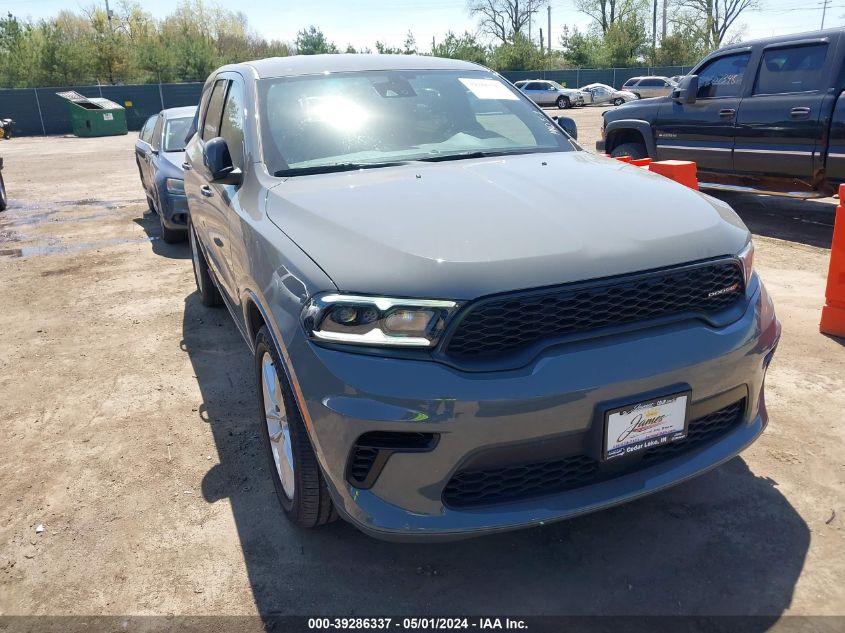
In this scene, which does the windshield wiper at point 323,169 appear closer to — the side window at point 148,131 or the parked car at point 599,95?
the side window at point 148,131

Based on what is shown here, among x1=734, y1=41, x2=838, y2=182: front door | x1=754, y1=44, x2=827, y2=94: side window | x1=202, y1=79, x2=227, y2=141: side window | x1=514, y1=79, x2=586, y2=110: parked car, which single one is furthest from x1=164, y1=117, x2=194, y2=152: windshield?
x1=514, y1=79, x2=586, y2=110: parked car

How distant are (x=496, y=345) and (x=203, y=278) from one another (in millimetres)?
3937

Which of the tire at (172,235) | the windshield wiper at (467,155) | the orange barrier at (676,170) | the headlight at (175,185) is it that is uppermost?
the windshield wiper at (467,155)

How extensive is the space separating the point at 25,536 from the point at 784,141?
7.63 m

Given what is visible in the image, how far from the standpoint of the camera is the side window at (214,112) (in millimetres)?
4324

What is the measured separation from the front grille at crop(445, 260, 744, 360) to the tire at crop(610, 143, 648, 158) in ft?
24.5

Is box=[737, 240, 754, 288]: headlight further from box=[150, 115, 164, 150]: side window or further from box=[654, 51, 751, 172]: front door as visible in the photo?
box=[150, 115, 164, 150]: side window

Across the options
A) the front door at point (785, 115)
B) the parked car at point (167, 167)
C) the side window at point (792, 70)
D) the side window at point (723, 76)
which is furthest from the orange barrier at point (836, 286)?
the parked car at point (167, 167)

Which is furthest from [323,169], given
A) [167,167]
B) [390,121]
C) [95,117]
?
[95,117]

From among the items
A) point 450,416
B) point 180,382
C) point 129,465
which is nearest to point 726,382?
point 450,416

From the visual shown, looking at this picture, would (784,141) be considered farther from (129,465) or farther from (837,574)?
(129,465)

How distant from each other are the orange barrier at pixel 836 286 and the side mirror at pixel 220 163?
11.7ft

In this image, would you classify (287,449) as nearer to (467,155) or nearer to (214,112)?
(467,155)

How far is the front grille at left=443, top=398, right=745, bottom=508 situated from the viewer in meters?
2.15
